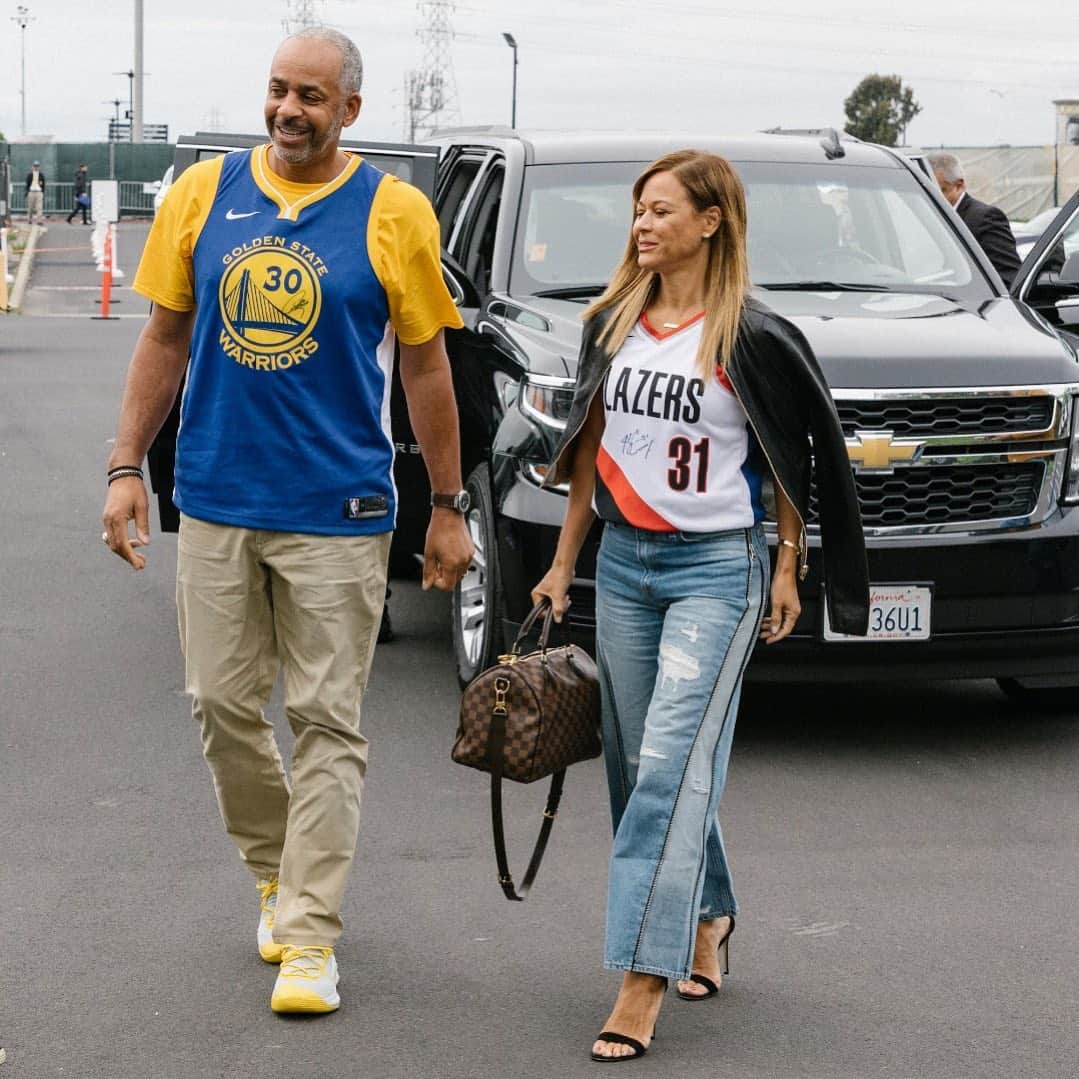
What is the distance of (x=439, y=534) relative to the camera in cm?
470

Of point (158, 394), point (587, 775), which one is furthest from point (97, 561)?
point (158, 394)

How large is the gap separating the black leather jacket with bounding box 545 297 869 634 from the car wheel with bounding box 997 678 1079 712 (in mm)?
3122

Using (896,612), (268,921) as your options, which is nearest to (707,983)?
(268,921)

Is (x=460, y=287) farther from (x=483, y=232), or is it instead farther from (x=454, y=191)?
(x=454, y=191)

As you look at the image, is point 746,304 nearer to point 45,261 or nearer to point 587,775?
point 587,775

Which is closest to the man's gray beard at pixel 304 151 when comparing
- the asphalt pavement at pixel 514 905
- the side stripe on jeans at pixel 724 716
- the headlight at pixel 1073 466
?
the side stripe on jeans at pixel 724 716

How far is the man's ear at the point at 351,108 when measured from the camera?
4.49m

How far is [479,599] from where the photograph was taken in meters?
7.31

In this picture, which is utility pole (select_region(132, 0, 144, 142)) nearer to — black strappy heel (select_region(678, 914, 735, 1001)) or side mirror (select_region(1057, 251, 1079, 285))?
side mirror (select_region(1057, 251, 1079, 285))

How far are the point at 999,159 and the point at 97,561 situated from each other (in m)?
44.9

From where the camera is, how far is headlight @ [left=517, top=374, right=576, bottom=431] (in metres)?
6.54

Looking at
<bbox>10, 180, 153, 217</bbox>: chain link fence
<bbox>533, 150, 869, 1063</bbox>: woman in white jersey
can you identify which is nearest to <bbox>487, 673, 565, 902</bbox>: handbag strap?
<bbox>533, 150, 869, 1063</bbox>: woman in white jersey

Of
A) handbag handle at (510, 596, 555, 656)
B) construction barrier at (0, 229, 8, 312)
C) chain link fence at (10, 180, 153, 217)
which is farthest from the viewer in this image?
chain link fence at (10, 180, 153, 217)

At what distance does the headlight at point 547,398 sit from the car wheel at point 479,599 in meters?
0.38
